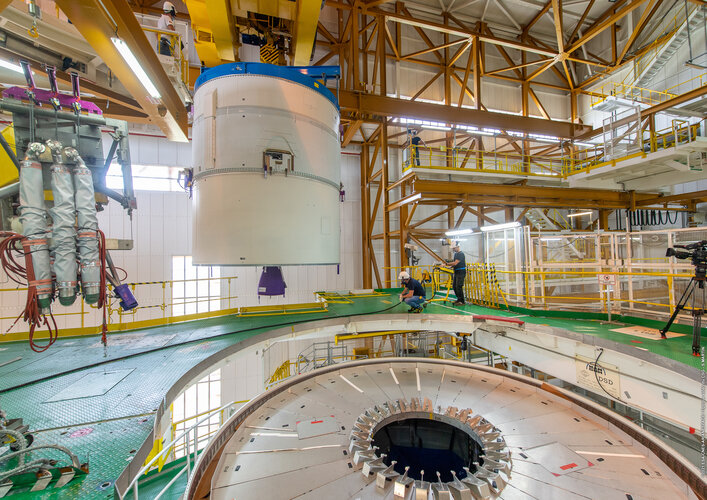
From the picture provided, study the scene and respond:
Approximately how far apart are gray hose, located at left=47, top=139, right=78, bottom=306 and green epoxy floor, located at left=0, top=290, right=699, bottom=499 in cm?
154

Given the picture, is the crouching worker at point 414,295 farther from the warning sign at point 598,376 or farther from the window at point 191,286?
the window at point 191,286

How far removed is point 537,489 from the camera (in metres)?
2.53

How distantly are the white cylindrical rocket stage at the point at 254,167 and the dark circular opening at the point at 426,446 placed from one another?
294 centimetres

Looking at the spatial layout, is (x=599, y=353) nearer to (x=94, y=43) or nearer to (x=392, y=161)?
(x=94, y=43)

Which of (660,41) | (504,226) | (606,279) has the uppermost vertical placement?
(660,41)

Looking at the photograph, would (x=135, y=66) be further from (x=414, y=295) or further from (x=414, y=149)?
(x=414, y=149)

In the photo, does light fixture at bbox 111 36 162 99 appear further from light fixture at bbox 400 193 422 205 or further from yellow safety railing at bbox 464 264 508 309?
yellow safety railing at bbox 464 264 508 309

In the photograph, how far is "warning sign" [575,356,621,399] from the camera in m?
5.24

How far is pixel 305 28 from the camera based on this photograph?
5.61 metres

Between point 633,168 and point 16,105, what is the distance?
19384mm

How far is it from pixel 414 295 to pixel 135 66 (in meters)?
8.20

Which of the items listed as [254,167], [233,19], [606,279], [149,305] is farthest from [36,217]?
[149,305]

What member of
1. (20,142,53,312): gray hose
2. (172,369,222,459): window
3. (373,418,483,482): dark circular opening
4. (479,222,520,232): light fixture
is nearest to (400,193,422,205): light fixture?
(479,222,520,232): light fixture

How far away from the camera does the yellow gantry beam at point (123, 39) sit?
11.9 ft
